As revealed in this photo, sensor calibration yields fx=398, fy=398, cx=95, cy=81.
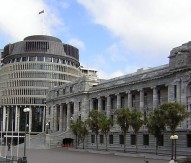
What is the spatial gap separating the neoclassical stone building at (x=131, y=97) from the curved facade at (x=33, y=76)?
31279 millimetres

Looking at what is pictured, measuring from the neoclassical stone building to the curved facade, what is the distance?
3128cm

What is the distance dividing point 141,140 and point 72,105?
42696 millimetres

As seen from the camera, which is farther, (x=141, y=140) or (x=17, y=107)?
(x=17, y=107)

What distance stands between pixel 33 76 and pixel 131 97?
85.8m

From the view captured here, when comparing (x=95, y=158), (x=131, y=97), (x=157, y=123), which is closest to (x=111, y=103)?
(x=131, y=97)

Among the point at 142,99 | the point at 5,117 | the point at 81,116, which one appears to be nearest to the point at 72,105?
the point at 81,116

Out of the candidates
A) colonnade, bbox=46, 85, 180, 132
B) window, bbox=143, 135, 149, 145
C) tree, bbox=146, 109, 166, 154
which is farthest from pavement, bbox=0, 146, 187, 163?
colonnade, bbox=46, 85, 180, 132

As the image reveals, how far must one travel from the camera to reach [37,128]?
181 meters

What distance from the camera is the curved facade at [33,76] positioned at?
176875mm

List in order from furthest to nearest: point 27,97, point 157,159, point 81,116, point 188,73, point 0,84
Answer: point 0,84
point 27,97
point 81,116
point 188,73
point 157,159

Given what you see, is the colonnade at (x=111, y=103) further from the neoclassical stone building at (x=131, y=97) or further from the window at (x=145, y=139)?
the window at (x=145, y=139)

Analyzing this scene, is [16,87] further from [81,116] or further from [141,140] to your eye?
[141,140]

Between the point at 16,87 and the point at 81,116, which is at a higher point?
the point at 16,87

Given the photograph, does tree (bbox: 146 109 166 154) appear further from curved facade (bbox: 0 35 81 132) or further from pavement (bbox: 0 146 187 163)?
curved facade (bbox: 0 35 81 132)
